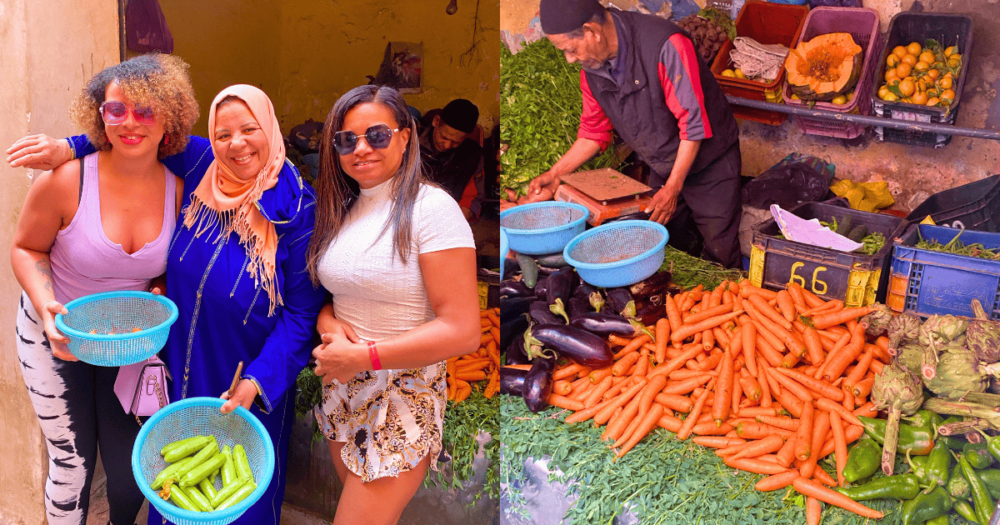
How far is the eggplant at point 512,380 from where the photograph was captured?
9.50 ft

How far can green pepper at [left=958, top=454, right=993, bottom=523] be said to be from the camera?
2176mm

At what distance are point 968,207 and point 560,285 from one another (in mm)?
1643

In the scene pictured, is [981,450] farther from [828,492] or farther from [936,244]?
[936,244]

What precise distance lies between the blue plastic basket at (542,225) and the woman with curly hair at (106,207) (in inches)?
50.3

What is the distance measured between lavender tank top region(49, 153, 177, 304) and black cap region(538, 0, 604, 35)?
4.64 ft

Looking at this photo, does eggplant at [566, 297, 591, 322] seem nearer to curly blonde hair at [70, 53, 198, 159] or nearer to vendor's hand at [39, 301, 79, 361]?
curly blonde hair at [70, 53, 198, 159]

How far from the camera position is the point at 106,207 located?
2.21 meters

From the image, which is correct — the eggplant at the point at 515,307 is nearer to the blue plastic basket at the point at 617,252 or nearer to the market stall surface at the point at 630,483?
the blue plastic basket at the point at 617,252

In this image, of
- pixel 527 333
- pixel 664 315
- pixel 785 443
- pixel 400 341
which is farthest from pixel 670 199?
pixel 400 341

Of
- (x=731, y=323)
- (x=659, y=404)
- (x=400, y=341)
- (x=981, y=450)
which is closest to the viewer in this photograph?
(x=400, y=341)

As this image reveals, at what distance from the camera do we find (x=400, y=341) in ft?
6.29

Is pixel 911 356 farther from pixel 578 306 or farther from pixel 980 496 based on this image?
pixel 578 306

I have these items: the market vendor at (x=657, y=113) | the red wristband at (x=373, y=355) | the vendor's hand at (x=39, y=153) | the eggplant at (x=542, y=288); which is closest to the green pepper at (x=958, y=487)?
the market vendor at (x=657, y=113)

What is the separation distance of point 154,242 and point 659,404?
1.88 m
